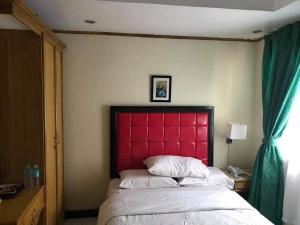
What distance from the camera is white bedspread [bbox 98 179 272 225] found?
2.04 m

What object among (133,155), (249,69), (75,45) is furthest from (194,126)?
(75,45)

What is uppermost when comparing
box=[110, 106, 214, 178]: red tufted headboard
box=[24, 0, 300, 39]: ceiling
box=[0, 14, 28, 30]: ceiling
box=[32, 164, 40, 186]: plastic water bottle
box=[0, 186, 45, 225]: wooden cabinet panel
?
box=[24, 0, 300, 39]: ceiling

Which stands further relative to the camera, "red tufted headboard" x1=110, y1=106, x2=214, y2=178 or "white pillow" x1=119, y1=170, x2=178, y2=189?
"red tufted headboard" x1=110, y1=106, x2=214, y2=178

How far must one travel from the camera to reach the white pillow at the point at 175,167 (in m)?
2.80

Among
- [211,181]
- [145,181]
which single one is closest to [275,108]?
[211,181]

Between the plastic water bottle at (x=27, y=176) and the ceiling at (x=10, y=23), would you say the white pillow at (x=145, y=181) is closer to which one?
the plastic water bottle at (x=27, y=176)

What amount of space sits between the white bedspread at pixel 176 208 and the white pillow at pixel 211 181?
0.15m

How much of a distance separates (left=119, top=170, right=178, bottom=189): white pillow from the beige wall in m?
0.56

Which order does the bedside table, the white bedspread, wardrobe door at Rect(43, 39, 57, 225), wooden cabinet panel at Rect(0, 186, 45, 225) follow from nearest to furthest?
wooden cabinet panel at Rect(0, 186, 45, 225), the white bedspread, wardrobe door at Rect(43, 39, 57, 225), the bedside table

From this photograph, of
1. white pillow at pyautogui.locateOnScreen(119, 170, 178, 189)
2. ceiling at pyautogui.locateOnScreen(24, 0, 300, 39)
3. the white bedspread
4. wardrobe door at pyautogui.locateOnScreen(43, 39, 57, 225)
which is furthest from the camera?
white pillow at pyautogui.locateOnScreen(119, 170, 178, 189)

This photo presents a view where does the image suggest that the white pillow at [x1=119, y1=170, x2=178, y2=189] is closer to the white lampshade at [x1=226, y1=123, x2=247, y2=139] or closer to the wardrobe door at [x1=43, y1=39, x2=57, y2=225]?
the wardrobe door at [x1=43, y1=39, x2=57, y2=225]

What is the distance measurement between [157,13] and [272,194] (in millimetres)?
2356

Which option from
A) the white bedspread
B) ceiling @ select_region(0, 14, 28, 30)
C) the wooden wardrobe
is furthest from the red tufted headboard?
ceiling @ select_region(0, 14, 28, 30)

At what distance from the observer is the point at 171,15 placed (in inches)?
94.4
